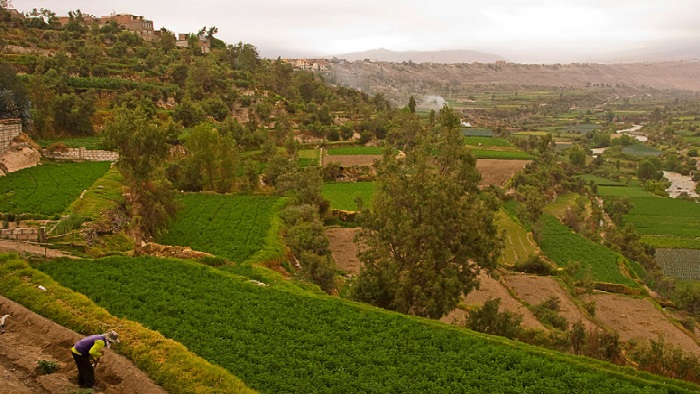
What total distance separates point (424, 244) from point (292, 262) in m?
12.4

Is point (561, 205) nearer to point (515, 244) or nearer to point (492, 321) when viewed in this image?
point (515, 244)

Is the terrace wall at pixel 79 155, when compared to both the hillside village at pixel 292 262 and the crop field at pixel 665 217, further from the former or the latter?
the crop field at pixel 665 217

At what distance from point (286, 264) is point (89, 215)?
11566 mm

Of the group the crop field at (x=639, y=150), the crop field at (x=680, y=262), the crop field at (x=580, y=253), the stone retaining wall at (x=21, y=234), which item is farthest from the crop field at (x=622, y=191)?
the stone retaining wall at (x=21, y=234)

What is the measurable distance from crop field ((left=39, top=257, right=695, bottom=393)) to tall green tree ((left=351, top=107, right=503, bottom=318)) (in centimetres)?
265

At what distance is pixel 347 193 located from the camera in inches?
2311

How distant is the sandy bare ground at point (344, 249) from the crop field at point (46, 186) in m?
18.8

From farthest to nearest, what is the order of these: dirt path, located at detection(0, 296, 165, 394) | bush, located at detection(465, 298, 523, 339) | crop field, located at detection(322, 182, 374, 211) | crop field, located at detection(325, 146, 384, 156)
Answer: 1. crop field, located at detection(325, 146, 384, 156)
2. crop field, located at detection(322, 182, 374, 211)
3. bush, located at detection(465, 298, 523, 339)
4. dirt path, located at detection(0, 296, 165, 394)

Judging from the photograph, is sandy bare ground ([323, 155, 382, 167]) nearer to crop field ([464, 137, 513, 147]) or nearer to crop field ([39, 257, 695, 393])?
crop field ([464, 137, 513, 147])

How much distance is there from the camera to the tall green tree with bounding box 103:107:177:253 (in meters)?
27.9

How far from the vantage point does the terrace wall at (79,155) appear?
47.0 metres

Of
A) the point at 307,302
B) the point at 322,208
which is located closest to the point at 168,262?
the point at 307,302

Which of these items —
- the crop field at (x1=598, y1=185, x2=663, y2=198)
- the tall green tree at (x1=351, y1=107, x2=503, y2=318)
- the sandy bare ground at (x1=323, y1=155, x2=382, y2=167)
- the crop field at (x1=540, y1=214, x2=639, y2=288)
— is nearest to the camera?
the tall green tree at (x1=351, y1=107, x2=503, y2=318)

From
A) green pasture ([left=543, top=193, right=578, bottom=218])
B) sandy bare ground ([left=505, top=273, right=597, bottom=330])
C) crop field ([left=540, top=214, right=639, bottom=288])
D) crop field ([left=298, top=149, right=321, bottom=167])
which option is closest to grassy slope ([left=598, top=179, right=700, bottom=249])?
green pasture ([left=543, top=193, right=578, bottom=218])
